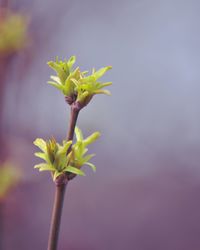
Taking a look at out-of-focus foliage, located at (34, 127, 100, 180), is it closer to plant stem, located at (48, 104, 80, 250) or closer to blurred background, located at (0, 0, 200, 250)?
plant stem, located at (48, 104, 80, 250)

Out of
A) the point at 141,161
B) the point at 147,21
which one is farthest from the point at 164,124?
the point at 147,21

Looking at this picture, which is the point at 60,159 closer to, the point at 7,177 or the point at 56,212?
the point at 56,212

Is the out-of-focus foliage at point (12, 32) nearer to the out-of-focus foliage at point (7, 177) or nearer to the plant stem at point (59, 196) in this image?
the out-of-focus foliage at point (7, 177)

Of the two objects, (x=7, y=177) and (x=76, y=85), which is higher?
(x=7, y=177)

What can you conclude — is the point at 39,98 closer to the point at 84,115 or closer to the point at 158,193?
the point at 84,115

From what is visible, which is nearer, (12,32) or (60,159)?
(60,159)

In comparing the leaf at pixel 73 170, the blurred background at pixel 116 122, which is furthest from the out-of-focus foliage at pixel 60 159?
the blurred background at pixel 116 122

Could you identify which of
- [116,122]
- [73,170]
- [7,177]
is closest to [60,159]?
[73,170]

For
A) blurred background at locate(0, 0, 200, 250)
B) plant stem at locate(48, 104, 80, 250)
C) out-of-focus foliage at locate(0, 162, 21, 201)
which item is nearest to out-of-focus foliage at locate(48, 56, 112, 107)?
plant stem at locate(48, 104, 80, 250)
